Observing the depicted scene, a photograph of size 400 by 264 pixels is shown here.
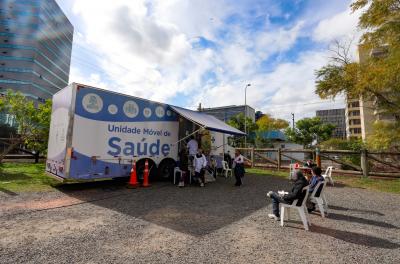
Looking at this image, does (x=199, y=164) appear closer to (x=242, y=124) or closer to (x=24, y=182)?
(x=24, y=182)

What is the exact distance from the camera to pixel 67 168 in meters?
6.80

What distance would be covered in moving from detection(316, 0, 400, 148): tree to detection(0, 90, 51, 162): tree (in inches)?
571

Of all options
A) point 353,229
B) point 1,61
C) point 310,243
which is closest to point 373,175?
point 353,229

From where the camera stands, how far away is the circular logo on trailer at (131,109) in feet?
27.6

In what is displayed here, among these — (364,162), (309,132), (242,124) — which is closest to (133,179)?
(364,162)

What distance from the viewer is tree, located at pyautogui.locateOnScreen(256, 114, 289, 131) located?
42938 mm

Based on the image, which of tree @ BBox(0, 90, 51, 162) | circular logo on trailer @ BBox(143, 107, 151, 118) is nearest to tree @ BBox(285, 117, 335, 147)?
circular logo on trailer @ BBox(143, 107, 151, 118)

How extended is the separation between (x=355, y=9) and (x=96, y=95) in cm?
1210

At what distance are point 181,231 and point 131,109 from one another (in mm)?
5458

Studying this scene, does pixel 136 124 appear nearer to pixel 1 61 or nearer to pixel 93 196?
pixel 93 196

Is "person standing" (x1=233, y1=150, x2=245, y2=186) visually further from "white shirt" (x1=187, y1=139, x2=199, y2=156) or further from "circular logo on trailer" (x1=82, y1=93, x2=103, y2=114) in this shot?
"circular logo on trailer" (x1=82, y1=93, x2=103, y2=114)

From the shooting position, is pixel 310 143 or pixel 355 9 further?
pixel 310 143

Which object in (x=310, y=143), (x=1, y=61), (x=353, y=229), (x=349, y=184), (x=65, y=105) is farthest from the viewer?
(x=1, y=61)

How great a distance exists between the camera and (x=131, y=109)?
28.2 ft
